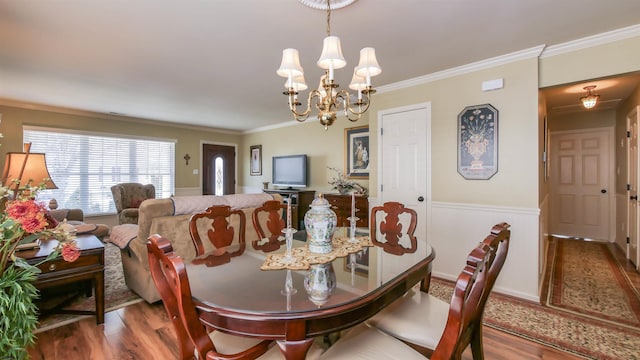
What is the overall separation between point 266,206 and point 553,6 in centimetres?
267

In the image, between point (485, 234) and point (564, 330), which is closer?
point (564, 330)

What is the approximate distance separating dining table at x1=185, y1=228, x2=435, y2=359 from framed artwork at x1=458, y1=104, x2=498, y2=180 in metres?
1.84

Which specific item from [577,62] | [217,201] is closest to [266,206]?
[217,201]

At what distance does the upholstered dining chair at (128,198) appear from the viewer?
16.5ft

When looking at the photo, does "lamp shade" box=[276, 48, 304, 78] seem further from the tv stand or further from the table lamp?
the tv stand

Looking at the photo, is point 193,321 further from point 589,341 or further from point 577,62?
point 577,62

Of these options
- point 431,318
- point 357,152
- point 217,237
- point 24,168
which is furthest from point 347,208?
point 24,168

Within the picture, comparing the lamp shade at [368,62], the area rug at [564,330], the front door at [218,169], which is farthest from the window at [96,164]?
the area rug at [564,330]

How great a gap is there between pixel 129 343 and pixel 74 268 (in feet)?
2.35

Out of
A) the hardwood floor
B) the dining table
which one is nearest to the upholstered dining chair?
the hardwood floor

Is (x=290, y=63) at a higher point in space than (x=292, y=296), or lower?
higher

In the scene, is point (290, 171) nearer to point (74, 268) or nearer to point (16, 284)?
point (74, 268)

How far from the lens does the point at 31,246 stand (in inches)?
85.0

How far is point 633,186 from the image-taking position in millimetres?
3672
